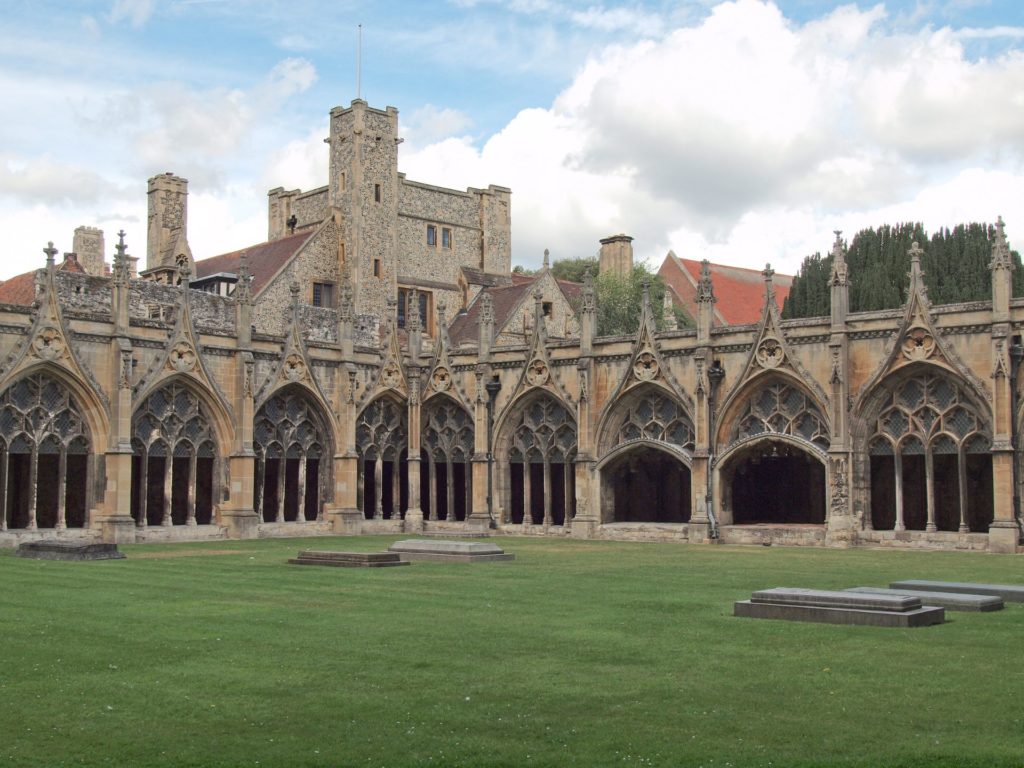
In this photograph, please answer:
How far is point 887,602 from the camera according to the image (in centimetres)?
1377

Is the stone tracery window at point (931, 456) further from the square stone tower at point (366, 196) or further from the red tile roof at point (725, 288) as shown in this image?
the red tile roof at point (725, 288)

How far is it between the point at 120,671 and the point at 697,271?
59334 millimetres

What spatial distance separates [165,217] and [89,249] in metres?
4.91

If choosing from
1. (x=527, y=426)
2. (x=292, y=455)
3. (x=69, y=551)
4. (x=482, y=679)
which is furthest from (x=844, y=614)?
(x=292, y=455)

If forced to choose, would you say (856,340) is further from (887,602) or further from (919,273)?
(887,602)

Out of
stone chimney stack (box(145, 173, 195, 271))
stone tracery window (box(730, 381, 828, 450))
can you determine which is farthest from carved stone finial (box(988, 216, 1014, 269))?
stone chimney stack (box(145, 173, 195, 271))

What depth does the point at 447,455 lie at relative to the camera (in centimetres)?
3938

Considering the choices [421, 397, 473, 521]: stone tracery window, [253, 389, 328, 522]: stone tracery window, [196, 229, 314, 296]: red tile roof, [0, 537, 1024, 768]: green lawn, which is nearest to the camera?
[0, 537, 1024, 768]: green lawn

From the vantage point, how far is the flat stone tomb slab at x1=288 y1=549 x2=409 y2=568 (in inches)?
873

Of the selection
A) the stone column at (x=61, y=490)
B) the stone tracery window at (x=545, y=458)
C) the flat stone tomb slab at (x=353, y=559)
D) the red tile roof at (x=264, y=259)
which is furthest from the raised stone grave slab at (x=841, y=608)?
the red tile roof at (x=264, y=259)

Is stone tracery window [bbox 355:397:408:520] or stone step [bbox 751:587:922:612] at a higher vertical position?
stone tracery window [bbox 355:397:408:520]

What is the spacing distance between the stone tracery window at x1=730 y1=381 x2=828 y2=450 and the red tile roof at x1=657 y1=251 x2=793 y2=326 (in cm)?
2757

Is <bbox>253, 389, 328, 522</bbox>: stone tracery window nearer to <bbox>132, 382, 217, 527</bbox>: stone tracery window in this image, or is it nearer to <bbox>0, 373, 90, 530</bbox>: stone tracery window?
<bbox>132, 382, 217, 527</bbox>: stone tracery window

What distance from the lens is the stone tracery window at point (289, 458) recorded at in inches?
1439
